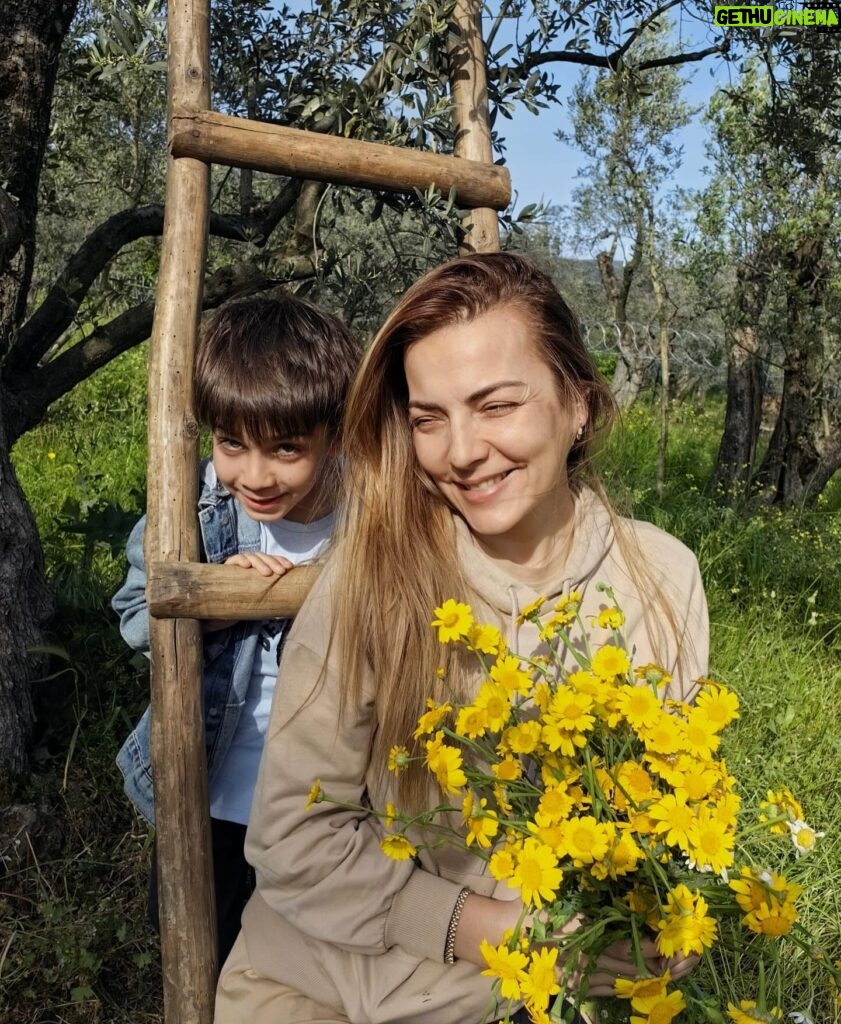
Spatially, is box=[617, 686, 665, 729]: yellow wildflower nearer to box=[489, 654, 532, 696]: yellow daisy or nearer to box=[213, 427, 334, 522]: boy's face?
box=[489, 654, 532, 696]: yellow daisy

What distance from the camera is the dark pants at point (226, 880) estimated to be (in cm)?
223

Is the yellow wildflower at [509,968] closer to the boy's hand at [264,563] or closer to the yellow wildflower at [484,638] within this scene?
the yellow wildflower at [484,638]

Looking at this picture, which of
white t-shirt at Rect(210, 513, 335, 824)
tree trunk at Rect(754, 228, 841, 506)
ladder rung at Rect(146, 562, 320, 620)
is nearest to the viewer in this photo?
ladder rung at Rect(146, 562, 320, 620)

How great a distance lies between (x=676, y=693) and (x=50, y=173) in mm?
5667

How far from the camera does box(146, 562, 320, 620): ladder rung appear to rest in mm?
1857

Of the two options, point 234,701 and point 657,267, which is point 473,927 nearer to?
point 234,701

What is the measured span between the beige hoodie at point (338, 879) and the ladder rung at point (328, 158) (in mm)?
912

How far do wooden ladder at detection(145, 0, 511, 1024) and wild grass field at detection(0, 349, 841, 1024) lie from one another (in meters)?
0.56

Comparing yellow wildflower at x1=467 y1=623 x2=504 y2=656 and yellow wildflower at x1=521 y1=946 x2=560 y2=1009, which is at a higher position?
yellow wildflower at x1=467 y1=623 x2=504 y2=656

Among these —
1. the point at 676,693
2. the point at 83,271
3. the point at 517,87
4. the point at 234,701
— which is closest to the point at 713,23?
the point at 517,87

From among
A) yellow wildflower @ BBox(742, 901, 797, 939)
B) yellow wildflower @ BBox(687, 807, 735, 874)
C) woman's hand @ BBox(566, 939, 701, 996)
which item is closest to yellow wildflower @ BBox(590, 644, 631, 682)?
yellow wildflower @ BBox(687, 807, 735, 874)

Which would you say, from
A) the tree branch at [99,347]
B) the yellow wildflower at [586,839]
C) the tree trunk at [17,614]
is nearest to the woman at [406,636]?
the yellow wildflower at [586,839]

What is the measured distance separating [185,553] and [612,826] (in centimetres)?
107

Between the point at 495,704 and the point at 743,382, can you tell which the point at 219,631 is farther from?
the point at 743,382
